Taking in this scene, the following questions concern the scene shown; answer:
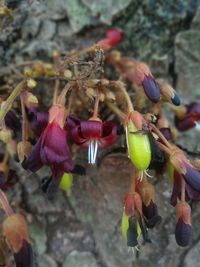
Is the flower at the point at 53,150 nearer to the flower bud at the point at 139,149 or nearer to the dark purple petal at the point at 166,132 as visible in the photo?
the flower bud at the point at 139,149

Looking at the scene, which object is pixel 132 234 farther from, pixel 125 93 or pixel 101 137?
pixel 125 93

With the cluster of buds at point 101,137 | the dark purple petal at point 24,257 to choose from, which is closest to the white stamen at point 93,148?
the cluster of buds at point 101,137

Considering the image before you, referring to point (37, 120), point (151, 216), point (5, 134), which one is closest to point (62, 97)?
point (37, 120)

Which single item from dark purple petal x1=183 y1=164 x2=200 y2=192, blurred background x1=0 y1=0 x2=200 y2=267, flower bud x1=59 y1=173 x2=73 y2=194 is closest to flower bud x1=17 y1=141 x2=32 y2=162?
flower bud x1=59 y1=173 x2=73 y2=194

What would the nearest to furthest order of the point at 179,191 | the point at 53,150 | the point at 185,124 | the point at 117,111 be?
the point at 53,150 < the point at 179,191 < the point at 117,111 < the point at 185,124

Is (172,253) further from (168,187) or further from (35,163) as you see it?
(35,163)

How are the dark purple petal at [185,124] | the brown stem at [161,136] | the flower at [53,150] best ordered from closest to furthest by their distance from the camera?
the flower at [53,150]
the brown stem at [161,136]
the dark purple petal at [185,124]
